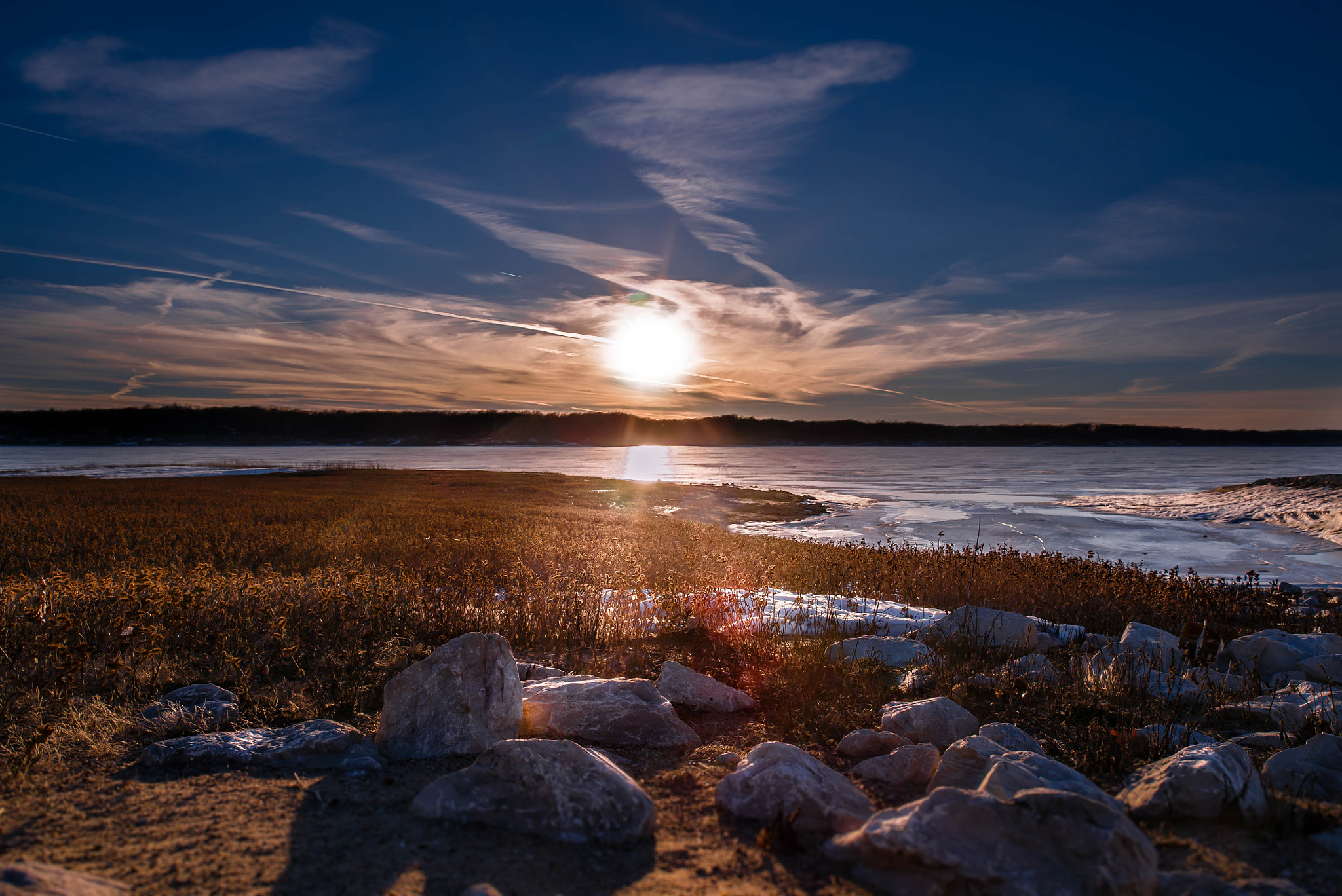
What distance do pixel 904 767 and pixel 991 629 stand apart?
3646mm

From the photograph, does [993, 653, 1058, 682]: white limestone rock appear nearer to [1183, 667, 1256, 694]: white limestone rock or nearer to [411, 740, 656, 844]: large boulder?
[1183, 667, 1256, 694]: white limestone rock

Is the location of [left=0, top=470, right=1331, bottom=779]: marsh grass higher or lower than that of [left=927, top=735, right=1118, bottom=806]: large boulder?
lower

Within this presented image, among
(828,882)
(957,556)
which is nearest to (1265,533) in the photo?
(957,556)

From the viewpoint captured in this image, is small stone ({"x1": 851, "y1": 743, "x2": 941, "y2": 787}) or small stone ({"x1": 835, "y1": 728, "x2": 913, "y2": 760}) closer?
small stone ({"x1": 851, "y1": 743, "x2": 941, "y2": 787})

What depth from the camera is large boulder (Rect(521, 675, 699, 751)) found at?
4535 millimetres

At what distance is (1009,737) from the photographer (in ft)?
13.8

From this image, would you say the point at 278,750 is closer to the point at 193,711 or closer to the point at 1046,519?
the point at 193,711

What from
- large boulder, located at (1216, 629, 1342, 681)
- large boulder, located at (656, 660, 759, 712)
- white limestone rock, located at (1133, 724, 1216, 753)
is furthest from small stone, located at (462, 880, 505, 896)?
large boulder, located at (1216, 629, 1342, 681)

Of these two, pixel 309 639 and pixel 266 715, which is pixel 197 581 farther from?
pixel 266 715

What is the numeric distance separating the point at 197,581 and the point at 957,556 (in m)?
14.2

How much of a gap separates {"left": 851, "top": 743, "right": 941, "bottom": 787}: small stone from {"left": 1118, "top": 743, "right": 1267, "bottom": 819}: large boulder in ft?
3.16

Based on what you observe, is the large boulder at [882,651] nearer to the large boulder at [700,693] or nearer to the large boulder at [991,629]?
the large boulder at [991,629]

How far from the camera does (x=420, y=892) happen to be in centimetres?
266

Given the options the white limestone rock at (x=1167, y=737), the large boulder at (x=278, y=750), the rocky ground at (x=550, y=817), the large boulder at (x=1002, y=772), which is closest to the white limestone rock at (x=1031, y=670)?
the white limestone rock at (x=1167, y=737)
